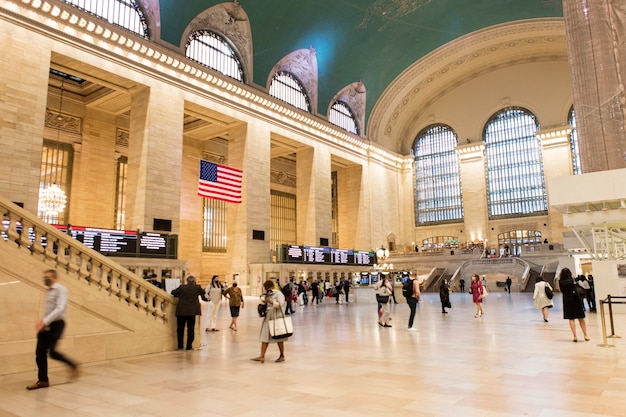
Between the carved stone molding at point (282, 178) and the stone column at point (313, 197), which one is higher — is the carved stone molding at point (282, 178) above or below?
above

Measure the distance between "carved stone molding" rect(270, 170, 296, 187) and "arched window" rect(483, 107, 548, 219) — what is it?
1580 centimetres

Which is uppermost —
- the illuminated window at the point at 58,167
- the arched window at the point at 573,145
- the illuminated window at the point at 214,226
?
the arched window at the point at 573,145

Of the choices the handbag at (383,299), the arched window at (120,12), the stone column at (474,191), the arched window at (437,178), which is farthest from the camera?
the arched window at (437,178)

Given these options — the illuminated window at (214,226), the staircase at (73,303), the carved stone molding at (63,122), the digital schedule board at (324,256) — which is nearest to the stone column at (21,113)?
the carved stone molding at (63,122)

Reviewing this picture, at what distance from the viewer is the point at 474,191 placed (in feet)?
120

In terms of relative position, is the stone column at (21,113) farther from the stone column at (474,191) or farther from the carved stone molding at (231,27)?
the stone column at (474,191)

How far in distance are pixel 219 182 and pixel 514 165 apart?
25433 mm

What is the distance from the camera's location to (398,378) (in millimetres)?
4805

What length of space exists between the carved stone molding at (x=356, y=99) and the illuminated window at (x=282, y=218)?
765 cm

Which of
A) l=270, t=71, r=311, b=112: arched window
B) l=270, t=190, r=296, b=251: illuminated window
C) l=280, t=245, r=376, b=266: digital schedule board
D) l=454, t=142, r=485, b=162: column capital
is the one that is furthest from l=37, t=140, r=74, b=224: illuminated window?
l=454, t=142, r=485, b=162: column capital

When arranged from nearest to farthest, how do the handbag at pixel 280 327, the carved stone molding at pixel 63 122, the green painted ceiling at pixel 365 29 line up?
the handbag at pixel 280 327, the carved stone molding at pixel 63 122, the green painted ceiling at pixel 365 29

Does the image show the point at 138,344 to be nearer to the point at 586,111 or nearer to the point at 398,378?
the point at 398,378

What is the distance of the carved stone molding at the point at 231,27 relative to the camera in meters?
22.2

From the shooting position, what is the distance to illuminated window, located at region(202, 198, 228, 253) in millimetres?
27797
